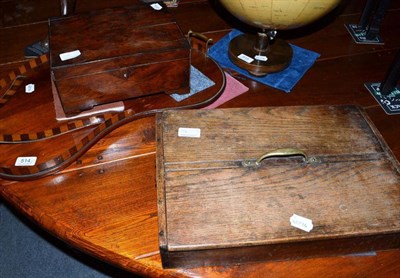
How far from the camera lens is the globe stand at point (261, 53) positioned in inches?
47.3

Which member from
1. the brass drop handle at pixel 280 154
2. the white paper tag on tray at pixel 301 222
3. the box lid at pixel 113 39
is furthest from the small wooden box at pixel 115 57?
the white paper tag on tray at pixel 301 222

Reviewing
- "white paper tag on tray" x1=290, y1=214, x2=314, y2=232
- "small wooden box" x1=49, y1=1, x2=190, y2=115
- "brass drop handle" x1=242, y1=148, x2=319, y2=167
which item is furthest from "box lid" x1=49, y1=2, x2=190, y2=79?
"white paper tag on tray" x1=290, y1=214, x2=314, y2=232

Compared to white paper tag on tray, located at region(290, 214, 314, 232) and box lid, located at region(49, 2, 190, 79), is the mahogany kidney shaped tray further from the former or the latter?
white paper tag on tray, located at region(290, 214, 314, 232)

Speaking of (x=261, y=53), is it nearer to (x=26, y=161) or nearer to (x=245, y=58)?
(x=245, y=58)

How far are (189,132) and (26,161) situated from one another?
38cm

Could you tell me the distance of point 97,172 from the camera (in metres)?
0.94

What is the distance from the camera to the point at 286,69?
1.24 meters

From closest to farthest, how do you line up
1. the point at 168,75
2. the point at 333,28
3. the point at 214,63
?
the point at 168,75 < the point at 214,63 < the point at 333,28

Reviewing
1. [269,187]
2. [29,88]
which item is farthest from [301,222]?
[29,88]

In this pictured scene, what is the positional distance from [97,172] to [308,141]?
48 cm

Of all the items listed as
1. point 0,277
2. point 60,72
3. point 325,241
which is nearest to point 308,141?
point 325,241

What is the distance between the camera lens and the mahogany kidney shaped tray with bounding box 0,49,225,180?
94 centimetres

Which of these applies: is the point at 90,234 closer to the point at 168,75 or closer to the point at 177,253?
the point at 177,253

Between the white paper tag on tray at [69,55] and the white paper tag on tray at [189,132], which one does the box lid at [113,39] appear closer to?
the white paper tag on tray at [69,55]
